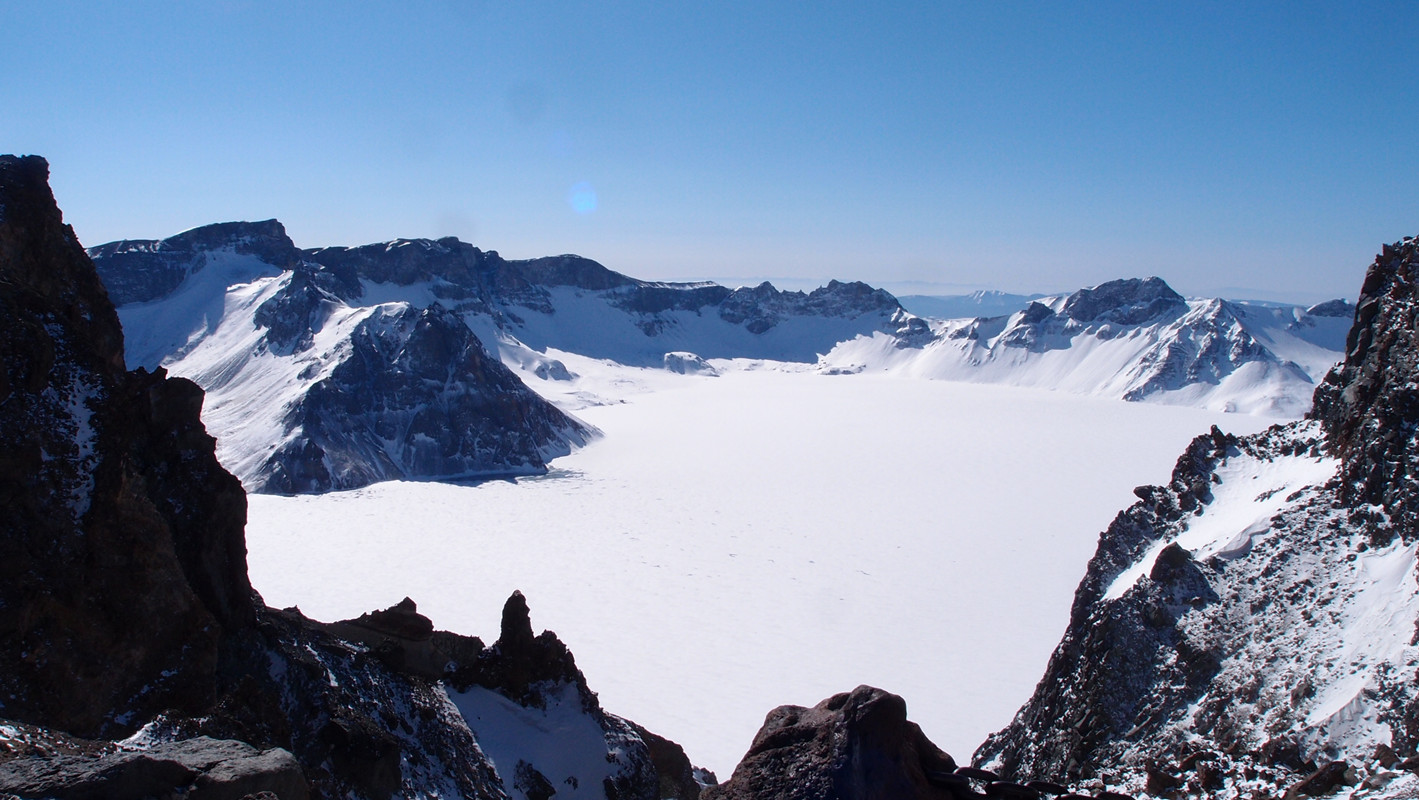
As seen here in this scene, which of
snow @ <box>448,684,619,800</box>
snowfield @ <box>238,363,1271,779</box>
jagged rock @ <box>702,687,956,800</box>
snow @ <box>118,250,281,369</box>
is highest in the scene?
snow @ <box>118,250,281,369</box>

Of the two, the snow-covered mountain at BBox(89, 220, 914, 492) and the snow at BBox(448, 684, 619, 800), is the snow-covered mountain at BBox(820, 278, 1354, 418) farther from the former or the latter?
the snow at BBox(448, 684, 619, 800)

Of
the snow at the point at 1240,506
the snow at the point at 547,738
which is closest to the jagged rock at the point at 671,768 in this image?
the snow at the point at 547,738

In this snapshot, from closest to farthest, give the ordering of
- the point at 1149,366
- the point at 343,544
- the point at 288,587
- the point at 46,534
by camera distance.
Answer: the point at 46,534 < the point at 288,587 < the point at 343,544 < the point at 1149,366

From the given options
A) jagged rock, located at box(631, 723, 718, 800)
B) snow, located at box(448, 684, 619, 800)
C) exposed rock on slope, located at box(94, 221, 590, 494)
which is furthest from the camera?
exposed rock on slope, located at box(94, 221, 590, 494)

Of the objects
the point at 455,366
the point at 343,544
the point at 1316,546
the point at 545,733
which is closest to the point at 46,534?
the point at 545,733

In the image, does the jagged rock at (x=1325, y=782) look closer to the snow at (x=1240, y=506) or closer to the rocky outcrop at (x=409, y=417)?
the snow at (x=1240, y=506)

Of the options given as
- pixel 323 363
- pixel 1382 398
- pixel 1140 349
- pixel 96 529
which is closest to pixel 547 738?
pixel 96 529

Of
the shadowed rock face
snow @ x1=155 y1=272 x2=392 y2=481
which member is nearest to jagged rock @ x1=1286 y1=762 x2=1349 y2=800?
the shadowed rock face

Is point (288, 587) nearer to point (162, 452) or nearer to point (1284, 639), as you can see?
point (162, 452)
